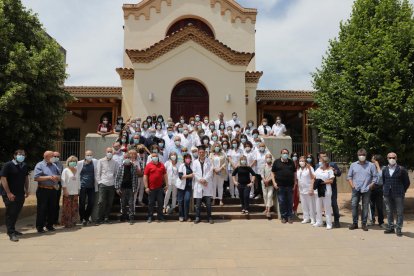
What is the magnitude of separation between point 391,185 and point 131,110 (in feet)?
44.1

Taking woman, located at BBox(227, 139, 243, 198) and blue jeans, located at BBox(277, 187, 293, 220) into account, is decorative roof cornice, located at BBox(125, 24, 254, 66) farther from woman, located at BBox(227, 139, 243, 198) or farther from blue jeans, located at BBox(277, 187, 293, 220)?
blue jeans, located at BBox(277, 187, 293, 220)

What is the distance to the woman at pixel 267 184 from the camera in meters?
9.84

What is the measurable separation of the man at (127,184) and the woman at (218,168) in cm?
233

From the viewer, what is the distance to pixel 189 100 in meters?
17.9

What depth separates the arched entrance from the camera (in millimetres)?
17812

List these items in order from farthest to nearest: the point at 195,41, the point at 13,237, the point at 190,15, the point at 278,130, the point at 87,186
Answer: the point at 190,15
the point at 195,41
the point at 278,130
the point at 87,186
the point at 13,237

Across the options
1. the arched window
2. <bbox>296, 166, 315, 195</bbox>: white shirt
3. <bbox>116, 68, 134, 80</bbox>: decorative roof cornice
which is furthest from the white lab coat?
the arched window

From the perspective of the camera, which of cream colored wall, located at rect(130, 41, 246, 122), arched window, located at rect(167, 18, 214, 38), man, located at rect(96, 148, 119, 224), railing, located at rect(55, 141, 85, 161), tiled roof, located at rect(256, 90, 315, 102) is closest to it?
man, located at rect(96, 148, 119, 224)

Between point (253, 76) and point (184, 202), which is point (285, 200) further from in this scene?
point (253, 76)

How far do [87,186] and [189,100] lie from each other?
941 centimetres

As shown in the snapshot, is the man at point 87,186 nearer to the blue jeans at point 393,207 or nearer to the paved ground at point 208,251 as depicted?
the paved ground at point 208,251

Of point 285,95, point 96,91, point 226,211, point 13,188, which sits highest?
Result: point 96,91

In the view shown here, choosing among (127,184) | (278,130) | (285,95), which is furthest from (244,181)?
(285,95)

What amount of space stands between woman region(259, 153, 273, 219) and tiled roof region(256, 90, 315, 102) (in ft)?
30.2
